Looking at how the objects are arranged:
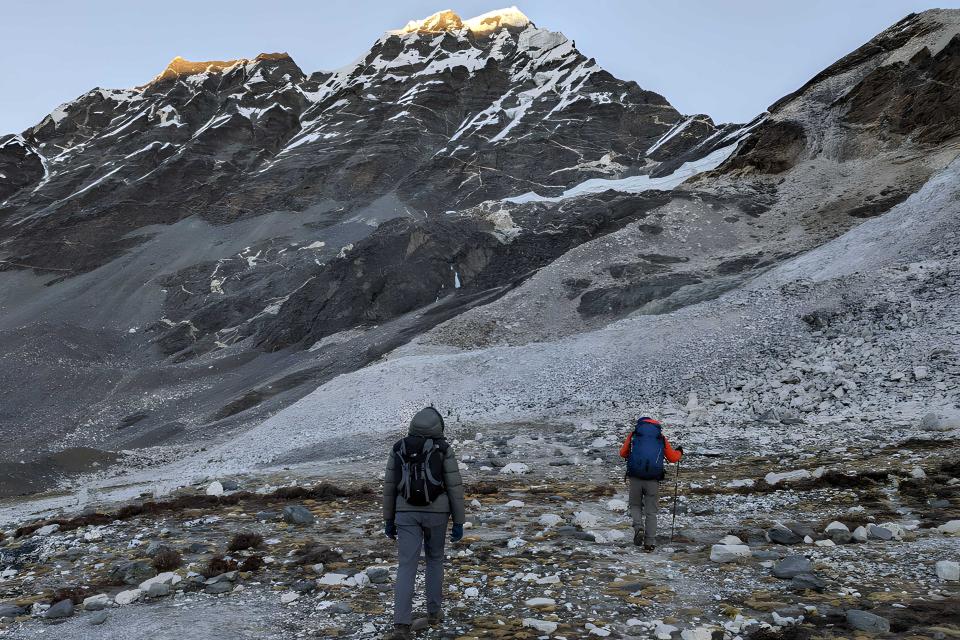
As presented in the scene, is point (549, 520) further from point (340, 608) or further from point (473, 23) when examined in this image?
point (473, 23)

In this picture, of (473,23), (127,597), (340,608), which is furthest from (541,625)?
(473,23)

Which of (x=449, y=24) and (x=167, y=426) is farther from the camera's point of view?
(x=449, y=24)

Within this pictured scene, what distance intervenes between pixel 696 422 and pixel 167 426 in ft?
110

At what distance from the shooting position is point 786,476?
40.7 ft

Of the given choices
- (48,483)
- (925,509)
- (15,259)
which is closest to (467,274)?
(48,483)

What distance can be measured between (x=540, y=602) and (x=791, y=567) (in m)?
2.91

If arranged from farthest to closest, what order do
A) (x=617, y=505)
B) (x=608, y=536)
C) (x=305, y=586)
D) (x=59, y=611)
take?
1. (x=617, y=505)
2. (x=608, y=536)
3. (x=305, y=586)
4. (x=59, y=611)

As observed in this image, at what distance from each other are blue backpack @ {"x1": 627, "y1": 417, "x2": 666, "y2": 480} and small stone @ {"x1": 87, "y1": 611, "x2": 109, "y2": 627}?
22.4ft

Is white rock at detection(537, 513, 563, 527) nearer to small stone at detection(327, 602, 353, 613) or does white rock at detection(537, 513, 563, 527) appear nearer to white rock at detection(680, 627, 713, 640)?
small stone at detection(327, 602, 353, 613)

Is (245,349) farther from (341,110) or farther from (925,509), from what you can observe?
(341,110)

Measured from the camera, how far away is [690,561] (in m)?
8.48

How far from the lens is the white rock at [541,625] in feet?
20.6

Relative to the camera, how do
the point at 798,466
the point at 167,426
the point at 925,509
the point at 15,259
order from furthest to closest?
the point at 15,259 → the point at 167,426 → the point at 798,466 → the point at 925,509

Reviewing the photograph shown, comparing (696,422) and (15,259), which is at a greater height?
(15,259)
